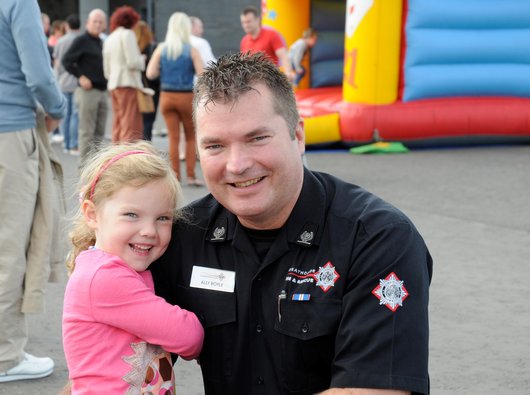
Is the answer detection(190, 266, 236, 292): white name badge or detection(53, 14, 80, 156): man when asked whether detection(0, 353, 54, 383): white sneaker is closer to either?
detection(190, 266, 236, 292): white name badge

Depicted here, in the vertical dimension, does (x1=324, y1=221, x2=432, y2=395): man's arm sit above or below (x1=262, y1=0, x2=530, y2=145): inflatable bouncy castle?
above

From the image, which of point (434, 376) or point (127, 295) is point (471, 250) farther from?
point (127, 295)

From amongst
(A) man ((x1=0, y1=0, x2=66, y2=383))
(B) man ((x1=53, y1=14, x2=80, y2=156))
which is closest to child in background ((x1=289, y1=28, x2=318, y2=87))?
(B) man ((x1=53, y1=14, x2=80, y2=156))

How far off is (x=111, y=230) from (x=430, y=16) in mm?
8910

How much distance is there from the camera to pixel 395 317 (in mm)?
2078

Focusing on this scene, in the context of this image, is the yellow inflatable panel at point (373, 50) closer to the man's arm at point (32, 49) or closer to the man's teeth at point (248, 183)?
the man's arm at point (32, 49)

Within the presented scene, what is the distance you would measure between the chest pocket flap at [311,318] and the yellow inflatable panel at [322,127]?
880 cm

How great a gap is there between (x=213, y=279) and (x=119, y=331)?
0.28m

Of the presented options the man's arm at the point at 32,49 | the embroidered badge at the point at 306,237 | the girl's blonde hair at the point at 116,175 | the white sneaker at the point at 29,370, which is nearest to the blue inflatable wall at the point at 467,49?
the man's arm at the point at 32,49

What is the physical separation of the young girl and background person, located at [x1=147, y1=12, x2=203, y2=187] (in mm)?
6318

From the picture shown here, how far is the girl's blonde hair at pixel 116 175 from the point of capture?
244cm

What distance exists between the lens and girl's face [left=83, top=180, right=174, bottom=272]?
2.42 m

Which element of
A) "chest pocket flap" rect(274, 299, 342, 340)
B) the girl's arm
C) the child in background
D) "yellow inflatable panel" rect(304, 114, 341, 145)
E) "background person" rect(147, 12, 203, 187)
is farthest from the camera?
the child in background

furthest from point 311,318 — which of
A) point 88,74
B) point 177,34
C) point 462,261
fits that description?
point 88,74
